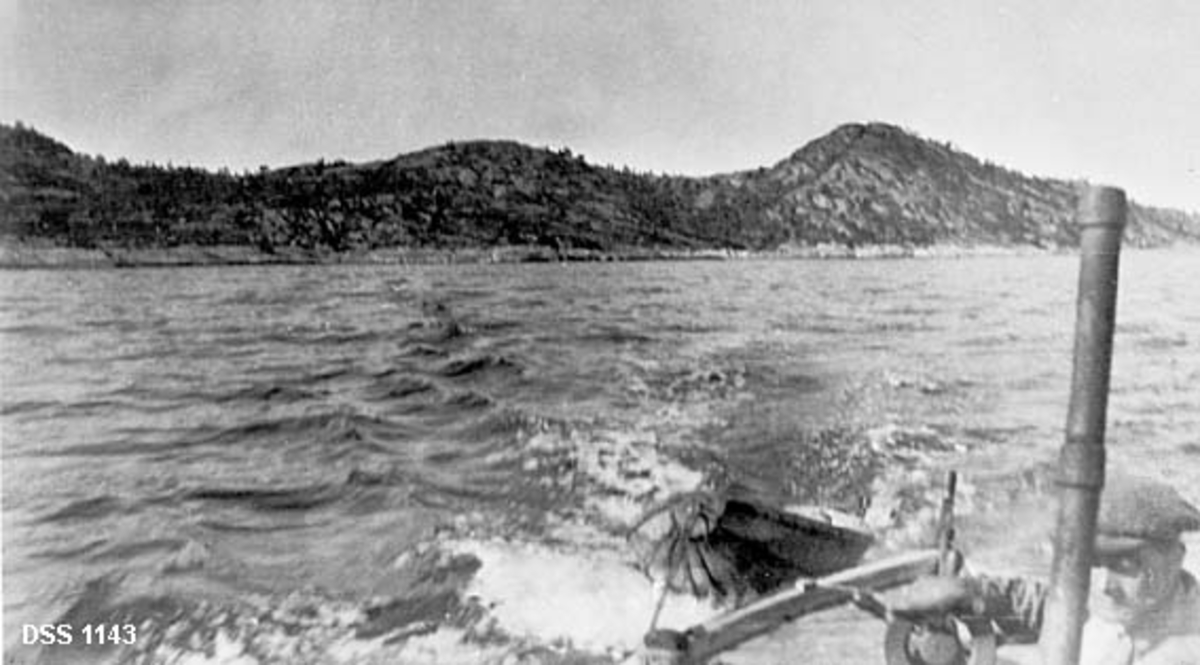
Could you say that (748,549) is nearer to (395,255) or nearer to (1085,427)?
(1085,427)

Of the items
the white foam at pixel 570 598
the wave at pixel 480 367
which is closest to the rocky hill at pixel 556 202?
the wave at pixel 480 367

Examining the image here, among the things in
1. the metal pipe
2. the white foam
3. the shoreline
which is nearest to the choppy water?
the white foam

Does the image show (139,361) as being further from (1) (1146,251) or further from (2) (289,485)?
(1) (1146,251)

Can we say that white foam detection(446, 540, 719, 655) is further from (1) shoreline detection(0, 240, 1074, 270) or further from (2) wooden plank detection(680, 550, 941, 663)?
(1) shoreline detection(0, 240, 1074, 270)

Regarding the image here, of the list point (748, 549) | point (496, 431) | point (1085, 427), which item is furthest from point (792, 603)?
point (496, 431)

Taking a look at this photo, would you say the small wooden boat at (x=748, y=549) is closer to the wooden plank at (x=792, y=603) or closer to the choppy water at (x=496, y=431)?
the choppy water at (x=496, y=431)

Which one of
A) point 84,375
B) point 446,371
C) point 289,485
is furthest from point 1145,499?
point 84,375

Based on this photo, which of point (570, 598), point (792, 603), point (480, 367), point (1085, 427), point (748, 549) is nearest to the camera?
point (1085, 427)
